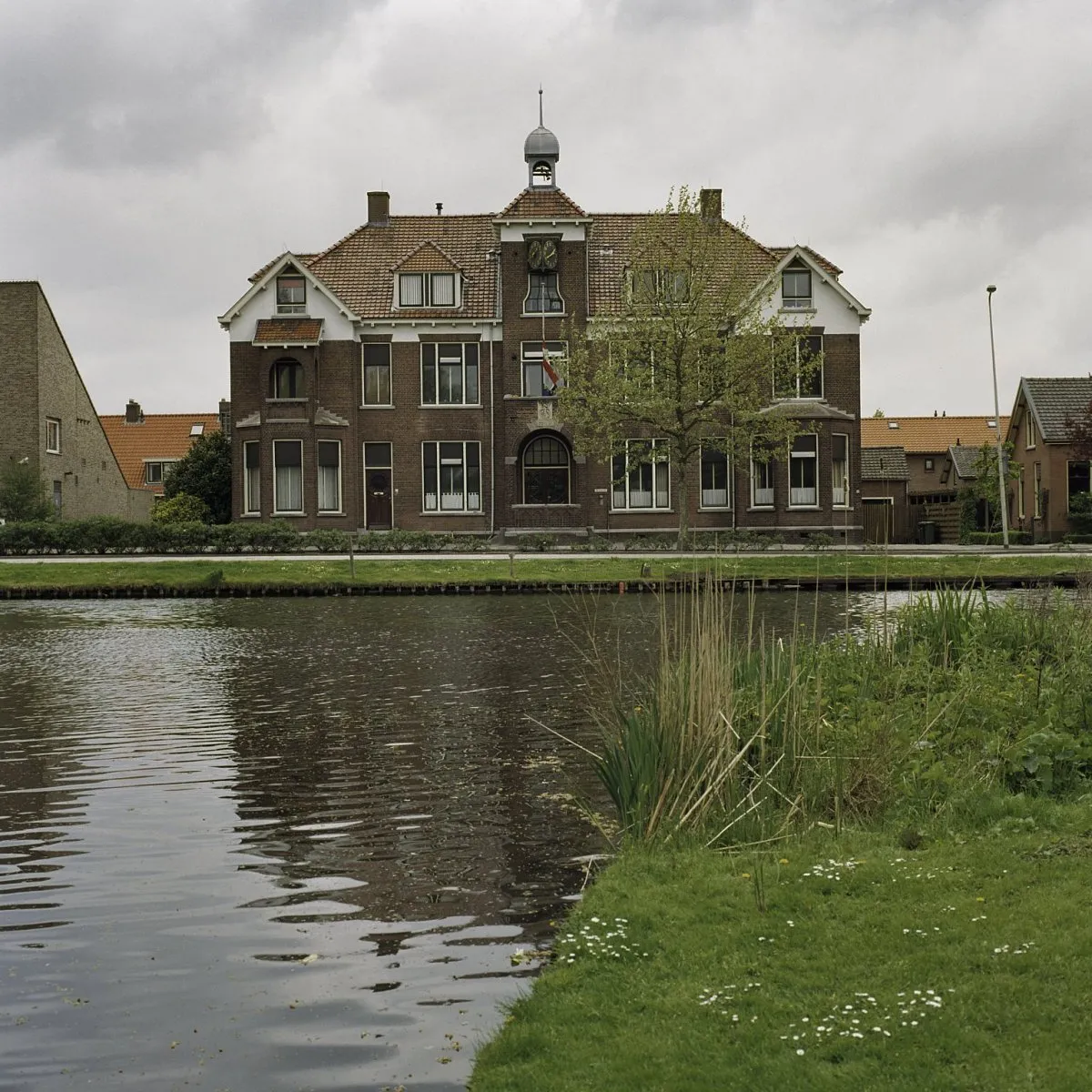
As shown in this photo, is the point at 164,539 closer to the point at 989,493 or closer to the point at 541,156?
the point at 541,156

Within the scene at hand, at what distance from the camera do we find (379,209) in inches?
2221

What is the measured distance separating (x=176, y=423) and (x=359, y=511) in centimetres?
4755

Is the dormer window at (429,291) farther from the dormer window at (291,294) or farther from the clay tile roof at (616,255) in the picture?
the clay tile roof at (616,255)

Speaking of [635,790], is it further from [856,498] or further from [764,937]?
[856,498]

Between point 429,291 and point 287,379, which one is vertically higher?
point 429,291

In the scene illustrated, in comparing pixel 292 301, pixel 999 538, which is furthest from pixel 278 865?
pixel 999 538

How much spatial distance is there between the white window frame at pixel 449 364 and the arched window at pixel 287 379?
471 cm

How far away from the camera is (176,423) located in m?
94.1

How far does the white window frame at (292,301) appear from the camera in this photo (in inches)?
2004

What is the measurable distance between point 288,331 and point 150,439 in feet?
151

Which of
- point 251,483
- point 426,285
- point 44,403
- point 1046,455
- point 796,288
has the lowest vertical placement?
point 251,483

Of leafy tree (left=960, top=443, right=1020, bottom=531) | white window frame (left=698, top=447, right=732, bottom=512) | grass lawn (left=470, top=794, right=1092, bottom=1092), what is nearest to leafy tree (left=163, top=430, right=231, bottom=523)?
white window frame (left=698, top=447, right=732, bottom=512)

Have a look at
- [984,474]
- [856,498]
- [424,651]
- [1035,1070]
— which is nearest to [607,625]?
[424,651]

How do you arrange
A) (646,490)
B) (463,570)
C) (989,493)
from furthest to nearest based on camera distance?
(989,493) < (646,490) < (463,570)
